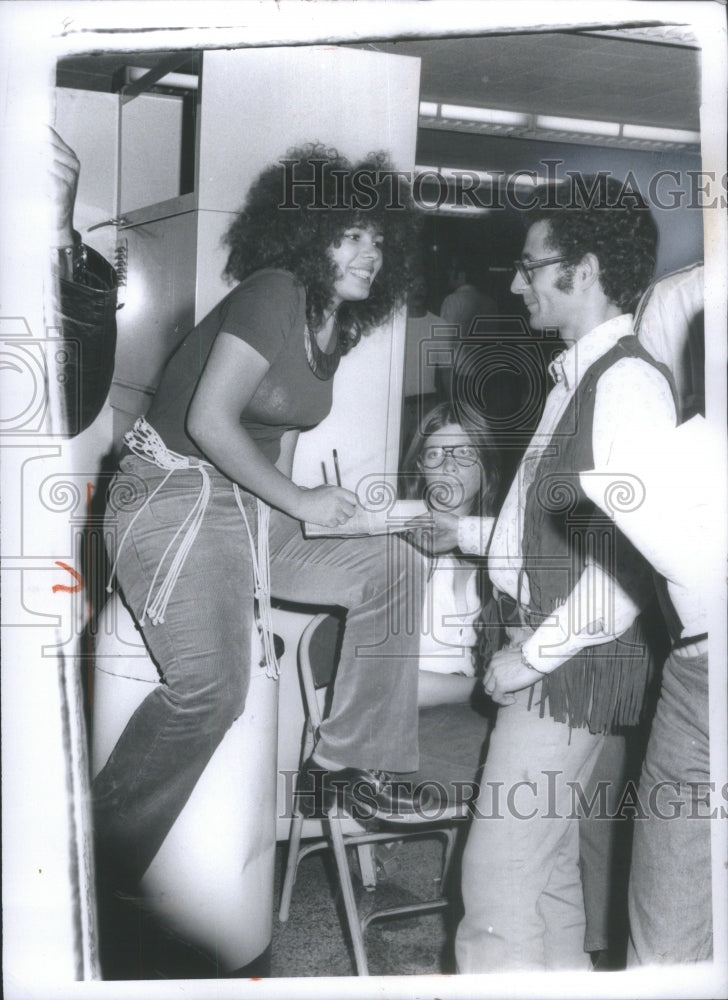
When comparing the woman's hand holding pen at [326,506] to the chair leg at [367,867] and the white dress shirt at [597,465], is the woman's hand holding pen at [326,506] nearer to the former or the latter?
the white dress shirt at [597,465]

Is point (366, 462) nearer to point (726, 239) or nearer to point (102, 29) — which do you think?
point (726, 239)

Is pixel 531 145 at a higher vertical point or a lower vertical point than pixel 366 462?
higher

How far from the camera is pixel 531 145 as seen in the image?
1.95m

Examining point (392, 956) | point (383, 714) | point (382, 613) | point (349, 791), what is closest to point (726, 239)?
point (382, 613)

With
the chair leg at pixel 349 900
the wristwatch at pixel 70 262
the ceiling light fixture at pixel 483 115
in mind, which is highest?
the ceiling light fixture at pixel 483 115

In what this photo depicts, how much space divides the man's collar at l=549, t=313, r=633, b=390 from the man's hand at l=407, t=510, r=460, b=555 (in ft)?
1.13

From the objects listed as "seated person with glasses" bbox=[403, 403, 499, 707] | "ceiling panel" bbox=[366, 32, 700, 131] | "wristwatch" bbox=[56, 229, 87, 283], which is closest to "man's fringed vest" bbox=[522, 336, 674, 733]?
"seated person with glasses" bbox=[403, 403, 499, 707]

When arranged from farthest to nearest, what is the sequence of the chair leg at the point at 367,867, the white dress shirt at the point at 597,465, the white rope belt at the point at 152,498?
the chair leg at the point at 367,867
the white rope belt at the point at 152,498
the white dress shirt at the point at 597,465

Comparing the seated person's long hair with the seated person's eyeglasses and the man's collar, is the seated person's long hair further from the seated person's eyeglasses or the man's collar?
the man's collar

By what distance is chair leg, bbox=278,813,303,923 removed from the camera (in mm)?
2068

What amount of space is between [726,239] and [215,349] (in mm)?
983

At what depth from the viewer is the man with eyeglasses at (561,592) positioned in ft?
6.23

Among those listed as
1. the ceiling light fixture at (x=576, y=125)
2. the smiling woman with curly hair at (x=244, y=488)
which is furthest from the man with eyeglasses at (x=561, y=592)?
the smiling woman with curly hair at (x=244, y=488)

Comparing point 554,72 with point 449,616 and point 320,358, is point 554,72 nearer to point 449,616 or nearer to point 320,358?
point 320,358
